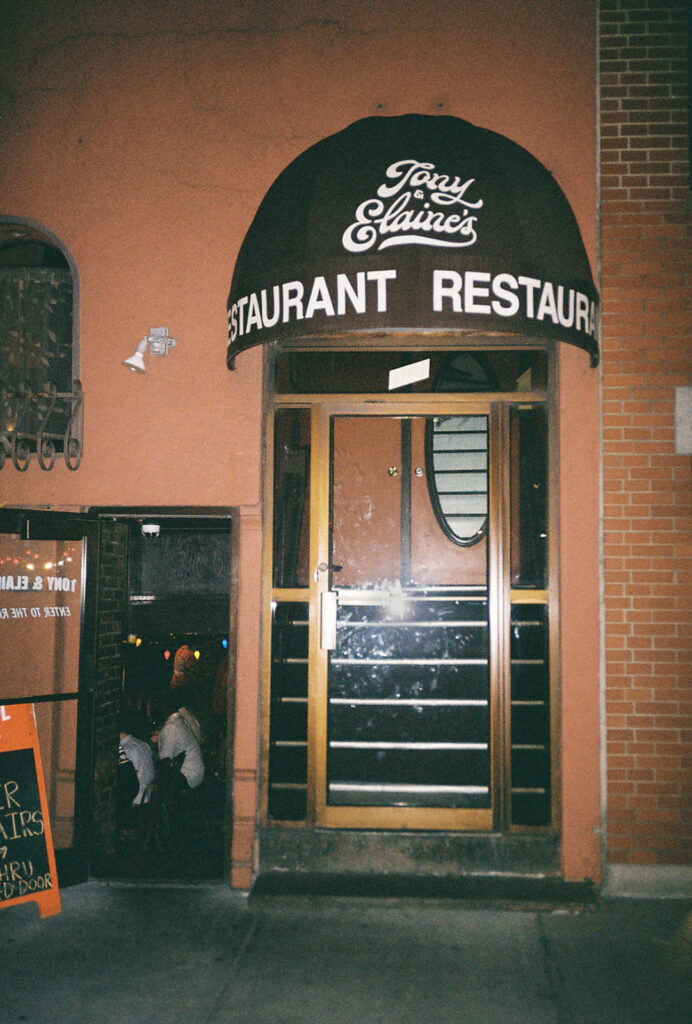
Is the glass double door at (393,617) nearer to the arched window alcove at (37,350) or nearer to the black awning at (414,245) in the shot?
the black awning at (414,245)

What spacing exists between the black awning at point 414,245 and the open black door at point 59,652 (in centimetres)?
190

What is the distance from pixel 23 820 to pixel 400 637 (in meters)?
2.45

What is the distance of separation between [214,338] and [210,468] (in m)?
0.87

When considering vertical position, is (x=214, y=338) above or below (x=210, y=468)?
above

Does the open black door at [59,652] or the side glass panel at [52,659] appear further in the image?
the side glass panel at [52,659]

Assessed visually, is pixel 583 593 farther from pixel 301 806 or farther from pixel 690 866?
pixel 301 806

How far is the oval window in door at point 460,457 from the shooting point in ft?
15.8

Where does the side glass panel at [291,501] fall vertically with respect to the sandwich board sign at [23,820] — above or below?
above

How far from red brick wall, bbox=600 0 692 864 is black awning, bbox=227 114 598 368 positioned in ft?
2.04

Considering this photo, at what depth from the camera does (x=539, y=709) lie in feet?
15.1

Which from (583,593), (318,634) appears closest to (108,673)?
(318,634)

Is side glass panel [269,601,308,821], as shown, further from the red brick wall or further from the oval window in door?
the red brick wall

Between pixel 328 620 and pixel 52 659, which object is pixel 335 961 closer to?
pixel 328 620

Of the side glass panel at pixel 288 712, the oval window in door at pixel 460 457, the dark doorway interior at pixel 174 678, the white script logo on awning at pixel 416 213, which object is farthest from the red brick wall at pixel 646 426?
the dark doorway interior at pixel 174 678
